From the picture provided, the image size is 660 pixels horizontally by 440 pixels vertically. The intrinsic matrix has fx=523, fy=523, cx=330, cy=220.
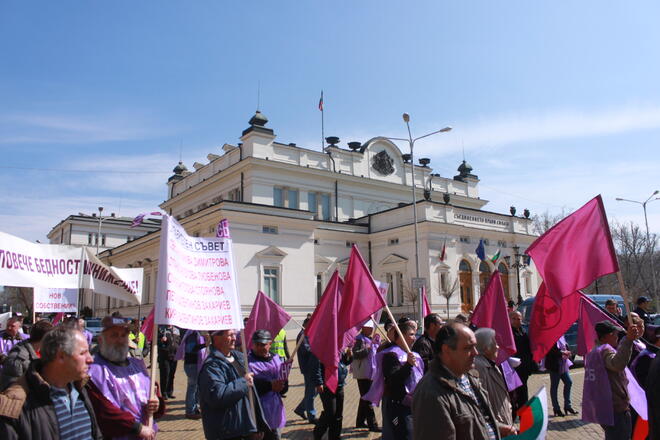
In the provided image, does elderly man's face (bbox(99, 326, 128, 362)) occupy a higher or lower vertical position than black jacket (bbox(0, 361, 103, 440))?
higher

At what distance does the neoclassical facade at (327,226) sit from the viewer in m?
33.7

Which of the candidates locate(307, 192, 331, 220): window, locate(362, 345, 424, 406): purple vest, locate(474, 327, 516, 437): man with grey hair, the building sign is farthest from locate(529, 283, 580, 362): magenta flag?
locate(307, 192, 331, 220): window

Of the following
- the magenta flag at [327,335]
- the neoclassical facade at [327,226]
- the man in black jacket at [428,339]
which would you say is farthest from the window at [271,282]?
the man in black jacket at [428,339]

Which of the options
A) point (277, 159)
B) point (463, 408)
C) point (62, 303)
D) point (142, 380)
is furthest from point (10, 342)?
point (277, 159)

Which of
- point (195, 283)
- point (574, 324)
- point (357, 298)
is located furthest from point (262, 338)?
point (574, 324)

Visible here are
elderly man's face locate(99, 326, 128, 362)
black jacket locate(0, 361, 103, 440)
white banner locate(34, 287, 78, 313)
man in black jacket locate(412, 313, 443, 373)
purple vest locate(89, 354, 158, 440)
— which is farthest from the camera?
→ white banner locate(34, 287, 78, 313)

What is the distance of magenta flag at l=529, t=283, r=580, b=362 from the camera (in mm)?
7414

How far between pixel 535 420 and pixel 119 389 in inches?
133

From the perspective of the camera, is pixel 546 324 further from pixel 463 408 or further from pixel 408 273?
pixel 408 273

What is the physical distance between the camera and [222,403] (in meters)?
5.05

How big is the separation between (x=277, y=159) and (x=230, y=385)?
35621mm

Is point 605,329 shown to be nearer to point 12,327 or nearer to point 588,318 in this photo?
point 588,318

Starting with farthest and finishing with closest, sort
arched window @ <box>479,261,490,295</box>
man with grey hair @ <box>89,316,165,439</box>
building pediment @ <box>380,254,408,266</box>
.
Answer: arched window @ <box>479,261,490,295</box>
building pediment @ <box>380,254,408,266</box>
man with grey hair @ <box>89,316,165,439</box>

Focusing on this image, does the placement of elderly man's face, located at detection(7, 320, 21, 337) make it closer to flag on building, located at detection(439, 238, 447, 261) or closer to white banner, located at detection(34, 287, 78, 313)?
white banner, located at detection(34, 287, 78, 313)
